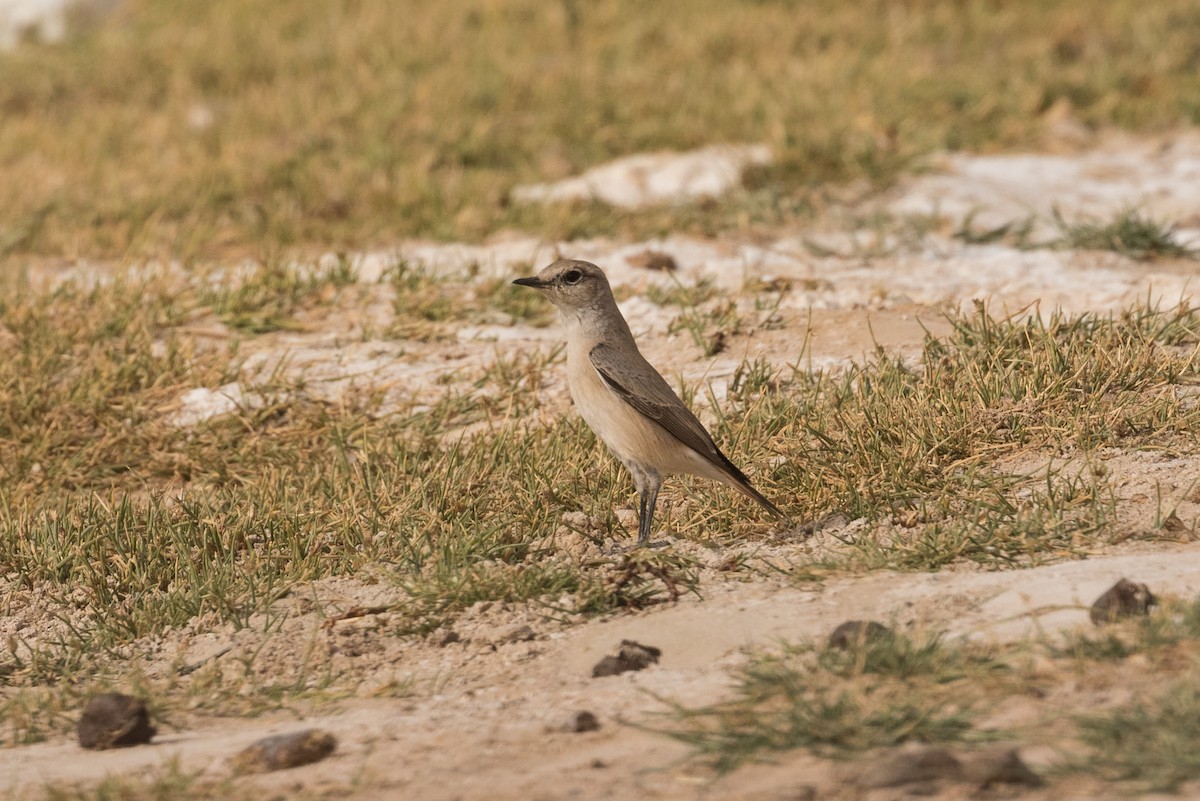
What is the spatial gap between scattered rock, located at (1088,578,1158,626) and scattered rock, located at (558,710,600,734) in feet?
4.49

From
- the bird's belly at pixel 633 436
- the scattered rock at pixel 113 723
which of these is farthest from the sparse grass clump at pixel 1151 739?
the scattered rock at pixel 113 723

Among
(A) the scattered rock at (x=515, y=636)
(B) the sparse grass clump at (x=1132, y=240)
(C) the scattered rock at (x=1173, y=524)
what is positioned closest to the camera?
(A) the scattered rock at (x=515, y=636)

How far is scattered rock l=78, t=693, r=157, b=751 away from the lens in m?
4.05

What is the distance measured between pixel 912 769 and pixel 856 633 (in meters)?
0.74

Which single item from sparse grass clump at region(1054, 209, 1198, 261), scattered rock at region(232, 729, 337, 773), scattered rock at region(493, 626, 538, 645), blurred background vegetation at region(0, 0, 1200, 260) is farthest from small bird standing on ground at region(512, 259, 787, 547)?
sparse grass clump at region(1054, 209, 1198, 261)

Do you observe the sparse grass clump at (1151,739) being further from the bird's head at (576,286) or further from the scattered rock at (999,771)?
the bird's head at (576,286)

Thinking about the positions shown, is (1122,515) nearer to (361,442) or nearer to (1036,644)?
(1036,644)

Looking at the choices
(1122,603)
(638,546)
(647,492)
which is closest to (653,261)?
(647,492)

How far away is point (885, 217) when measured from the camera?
9.06 metres

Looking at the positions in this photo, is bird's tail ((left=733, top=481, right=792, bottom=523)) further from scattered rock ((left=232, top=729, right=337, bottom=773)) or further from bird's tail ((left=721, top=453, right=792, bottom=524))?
scattered rock ((left=232, top=729, right=337, bottom=773))

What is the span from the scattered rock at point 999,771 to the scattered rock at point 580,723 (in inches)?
38.5

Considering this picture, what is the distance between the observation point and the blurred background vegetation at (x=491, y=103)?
31.3 ft

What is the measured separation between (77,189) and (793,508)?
643 cm

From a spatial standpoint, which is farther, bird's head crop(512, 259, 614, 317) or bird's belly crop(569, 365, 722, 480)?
bird's head crop(512, 259, 614, 317)
